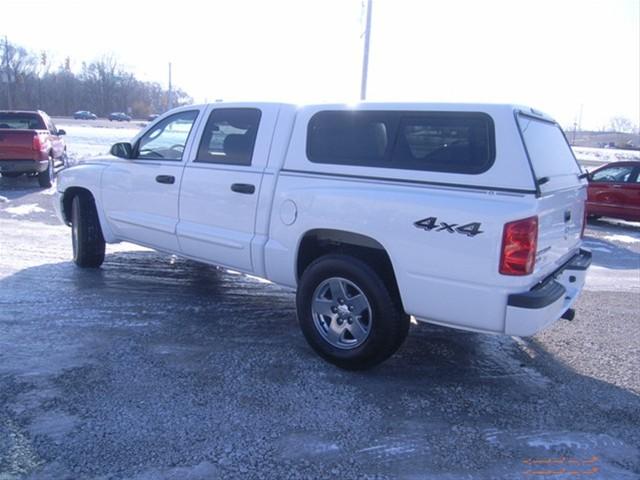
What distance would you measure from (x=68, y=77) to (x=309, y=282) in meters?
103

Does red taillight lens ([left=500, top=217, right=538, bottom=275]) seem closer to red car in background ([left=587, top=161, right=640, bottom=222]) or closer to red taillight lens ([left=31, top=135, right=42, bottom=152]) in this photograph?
red car in background ([left=587, top=161, right=640, bottom=222])

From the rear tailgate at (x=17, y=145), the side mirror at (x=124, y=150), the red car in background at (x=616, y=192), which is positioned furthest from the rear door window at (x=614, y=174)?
the rear tailgate at (x=17, y=145)

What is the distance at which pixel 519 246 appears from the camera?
10.5 feet

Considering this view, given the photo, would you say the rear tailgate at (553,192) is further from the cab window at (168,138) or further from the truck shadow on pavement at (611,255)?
the truck shadow on pavement at (611,255)

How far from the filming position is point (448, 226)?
11.0 feet

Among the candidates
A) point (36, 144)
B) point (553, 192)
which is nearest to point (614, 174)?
point (553, 192)

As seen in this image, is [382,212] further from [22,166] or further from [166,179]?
[22,166]

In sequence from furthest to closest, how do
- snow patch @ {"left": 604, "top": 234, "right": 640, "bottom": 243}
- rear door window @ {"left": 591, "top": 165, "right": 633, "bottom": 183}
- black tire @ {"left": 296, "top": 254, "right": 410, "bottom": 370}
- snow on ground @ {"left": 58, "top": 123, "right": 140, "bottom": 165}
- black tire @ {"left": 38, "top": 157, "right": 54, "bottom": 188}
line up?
snow on ground @ {"left": 58, "top": 123, "right": 140, "bottom": 165} → black tire @ {"left": 38, "top": 157, "right": 54, "bottom": 188} → rear door window @ {"left": 591, "top": 165, "right": 633, "bottom": 183} → snow patch @ {"left": 604, "top": 234, "right": 640, "bottom": 243} → black tire @ {"left": 296, "top": 254, "right": 410, "bottom": 370}

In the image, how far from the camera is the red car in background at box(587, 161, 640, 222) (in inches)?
477

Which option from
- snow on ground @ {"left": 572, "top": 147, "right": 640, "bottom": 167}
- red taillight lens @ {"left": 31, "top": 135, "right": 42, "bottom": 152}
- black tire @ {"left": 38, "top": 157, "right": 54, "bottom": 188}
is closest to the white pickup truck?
red taillight lens @ {"left": 31, "top": 135, "right": 42, "bottom": 152}

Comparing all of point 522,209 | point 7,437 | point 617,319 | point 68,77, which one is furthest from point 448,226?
point 68,77

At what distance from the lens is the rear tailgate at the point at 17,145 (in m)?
12.1

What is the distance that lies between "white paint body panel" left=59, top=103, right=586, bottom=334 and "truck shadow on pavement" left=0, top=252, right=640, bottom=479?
0.62 metres

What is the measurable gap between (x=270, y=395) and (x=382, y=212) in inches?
56.6
